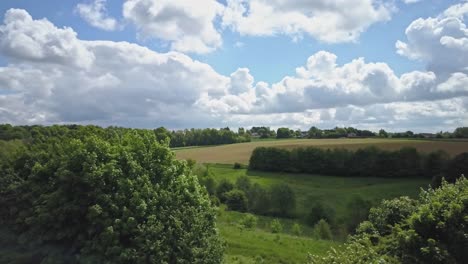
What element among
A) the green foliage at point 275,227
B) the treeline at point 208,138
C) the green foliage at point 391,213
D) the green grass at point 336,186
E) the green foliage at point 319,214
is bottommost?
the green foliage at point 319,214

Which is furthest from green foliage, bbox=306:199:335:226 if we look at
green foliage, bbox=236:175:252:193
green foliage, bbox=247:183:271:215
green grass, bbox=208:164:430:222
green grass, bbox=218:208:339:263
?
green grass, bbox=218:208:339:263

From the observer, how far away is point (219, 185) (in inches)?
3172

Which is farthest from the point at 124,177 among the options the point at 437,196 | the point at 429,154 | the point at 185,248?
the point at 429,154

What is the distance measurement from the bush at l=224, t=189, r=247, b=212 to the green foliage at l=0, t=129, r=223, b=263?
53580 millimetres

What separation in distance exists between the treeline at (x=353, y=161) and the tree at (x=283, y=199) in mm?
21815

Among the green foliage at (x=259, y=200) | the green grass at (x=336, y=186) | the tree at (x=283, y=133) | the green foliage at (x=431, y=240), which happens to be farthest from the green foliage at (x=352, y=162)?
the green foliage at (x=431, y=240)

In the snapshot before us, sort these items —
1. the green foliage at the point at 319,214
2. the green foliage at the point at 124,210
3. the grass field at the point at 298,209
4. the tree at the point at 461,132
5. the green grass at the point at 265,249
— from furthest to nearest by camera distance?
the tree at the point at 461,132 → the green foliage at the point at 319,214 → the grass field at the point at 298,209 → the green grass at the point at 265,249 → the green foliage at the point at 124,210

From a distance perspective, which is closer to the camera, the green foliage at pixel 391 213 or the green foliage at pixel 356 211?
the green foliage at pixel 391 213

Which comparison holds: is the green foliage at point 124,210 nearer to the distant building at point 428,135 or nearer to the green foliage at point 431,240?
the green foliage at point 431,240

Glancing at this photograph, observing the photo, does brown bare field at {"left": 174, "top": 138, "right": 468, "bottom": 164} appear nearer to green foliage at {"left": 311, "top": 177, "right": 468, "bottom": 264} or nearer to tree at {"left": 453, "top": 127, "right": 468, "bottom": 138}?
tree at {"left": 453, "top": 127, "right": 468, "bottom": 138}

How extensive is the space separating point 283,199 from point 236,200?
9425mm

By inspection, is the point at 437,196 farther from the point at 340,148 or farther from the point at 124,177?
the point at 340,148

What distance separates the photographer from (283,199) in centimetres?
7031

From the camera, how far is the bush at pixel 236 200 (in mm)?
74062
